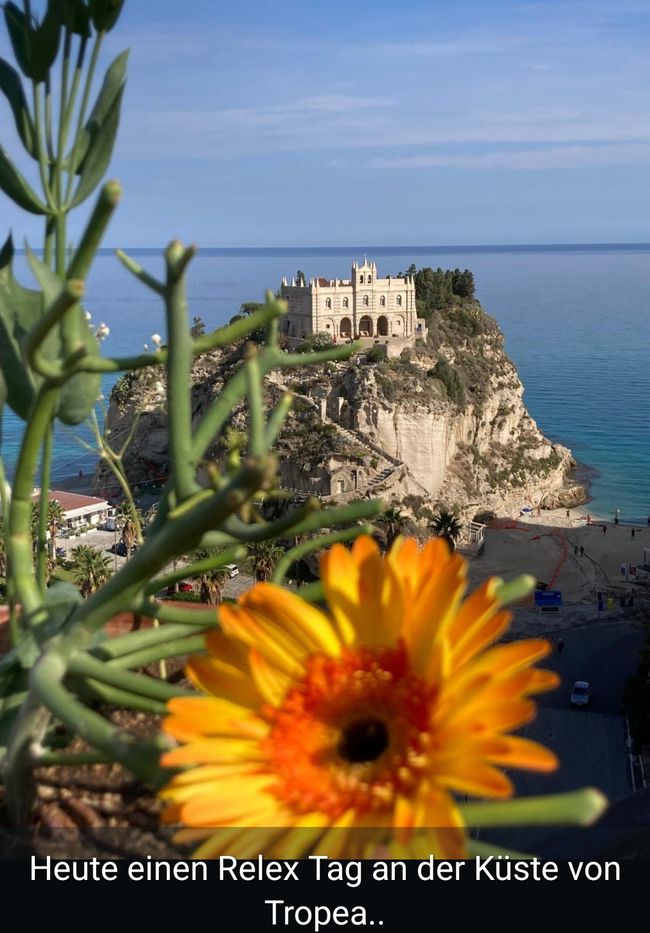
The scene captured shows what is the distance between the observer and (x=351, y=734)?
113 centimetres

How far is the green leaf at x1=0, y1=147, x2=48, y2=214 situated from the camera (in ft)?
6.08

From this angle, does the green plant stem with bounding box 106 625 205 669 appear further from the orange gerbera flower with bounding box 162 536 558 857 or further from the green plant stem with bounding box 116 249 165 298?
the green plant stem with bounding box 116 249 165 298

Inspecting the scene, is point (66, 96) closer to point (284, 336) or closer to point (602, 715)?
point (602, 715)

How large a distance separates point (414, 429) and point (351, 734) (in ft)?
128

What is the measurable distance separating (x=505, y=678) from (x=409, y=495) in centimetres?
3663

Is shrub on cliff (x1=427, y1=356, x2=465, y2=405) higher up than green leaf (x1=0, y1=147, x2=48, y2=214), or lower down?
lower down

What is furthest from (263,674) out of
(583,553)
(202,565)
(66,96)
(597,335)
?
(597,335)

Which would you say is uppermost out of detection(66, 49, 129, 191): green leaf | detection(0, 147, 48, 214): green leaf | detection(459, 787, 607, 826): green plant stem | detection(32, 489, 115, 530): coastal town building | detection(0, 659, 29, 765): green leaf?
detection(66, 49, 129, 191): green leaf

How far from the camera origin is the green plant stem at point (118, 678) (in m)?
1.38

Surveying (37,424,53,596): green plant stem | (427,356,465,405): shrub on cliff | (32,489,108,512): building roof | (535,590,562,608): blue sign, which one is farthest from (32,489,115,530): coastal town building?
(37,424,53,596): green plant stem

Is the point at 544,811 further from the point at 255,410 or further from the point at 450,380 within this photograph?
the point at 450,380

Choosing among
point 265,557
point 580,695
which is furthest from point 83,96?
point 580,695

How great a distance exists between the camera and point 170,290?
125cm

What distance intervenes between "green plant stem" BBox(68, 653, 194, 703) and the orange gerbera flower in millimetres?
238
